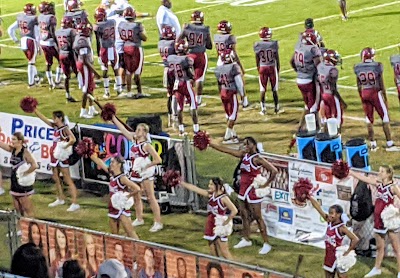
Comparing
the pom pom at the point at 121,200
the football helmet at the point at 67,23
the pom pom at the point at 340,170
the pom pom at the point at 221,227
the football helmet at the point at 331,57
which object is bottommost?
the pom pom at the point at 221,227

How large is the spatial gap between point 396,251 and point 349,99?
27.1ft

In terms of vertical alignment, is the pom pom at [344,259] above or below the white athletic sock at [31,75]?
below

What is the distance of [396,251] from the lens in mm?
15039

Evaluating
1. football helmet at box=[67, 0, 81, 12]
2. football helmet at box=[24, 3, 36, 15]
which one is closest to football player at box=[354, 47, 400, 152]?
football helmet at box=[67, 0, 81, 12]

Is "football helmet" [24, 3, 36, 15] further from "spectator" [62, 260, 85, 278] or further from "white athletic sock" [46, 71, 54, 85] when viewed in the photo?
"spectator" [62, 260, 85, 278]

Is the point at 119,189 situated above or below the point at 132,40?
below

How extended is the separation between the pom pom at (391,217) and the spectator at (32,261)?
6556 millimetres

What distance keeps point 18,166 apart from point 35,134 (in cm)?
248

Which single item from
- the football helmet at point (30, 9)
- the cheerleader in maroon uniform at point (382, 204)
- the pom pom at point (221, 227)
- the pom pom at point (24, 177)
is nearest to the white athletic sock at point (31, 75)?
the football helmet at point (30, 9)

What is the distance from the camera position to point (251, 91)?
24078mm

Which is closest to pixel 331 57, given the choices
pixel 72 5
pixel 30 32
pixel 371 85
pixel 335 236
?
pixel 371 85

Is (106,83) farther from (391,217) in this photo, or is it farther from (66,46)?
(391,217)

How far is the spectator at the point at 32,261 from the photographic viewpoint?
30.2ft

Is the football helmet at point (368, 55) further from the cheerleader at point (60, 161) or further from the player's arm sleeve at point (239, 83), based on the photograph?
the cheerleader at point (60, 161)
